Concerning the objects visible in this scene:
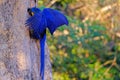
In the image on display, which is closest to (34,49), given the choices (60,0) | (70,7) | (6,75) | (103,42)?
(6,75)

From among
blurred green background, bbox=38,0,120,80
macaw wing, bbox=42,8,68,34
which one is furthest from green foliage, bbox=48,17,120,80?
macaw wing, bbox=42,8,68,34

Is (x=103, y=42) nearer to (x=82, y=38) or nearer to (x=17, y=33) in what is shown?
(x=82, y=38)

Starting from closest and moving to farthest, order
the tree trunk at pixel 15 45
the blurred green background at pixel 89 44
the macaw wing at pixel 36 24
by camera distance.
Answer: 1. the tree trunk at pixel 15 45
2. the macaw wing at pixel 36 24
3. the blurred green background at pixel 89 44

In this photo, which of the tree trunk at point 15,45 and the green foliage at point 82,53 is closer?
the tree trunk at point 15,45

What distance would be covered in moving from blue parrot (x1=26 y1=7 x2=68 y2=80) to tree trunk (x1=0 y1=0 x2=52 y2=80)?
3cm

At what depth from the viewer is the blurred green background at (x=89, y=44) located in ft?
16.2

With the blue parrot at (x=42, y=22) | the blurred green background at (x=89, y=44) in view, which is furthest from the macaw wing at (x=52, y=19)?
the blurred green background at (x=89, y=44)

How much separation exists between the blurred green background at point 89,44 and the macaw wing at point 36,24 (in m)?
2.51

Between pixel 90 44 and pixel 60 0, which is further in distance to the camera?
pixel 90 44

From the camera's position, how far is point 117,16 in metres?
5.64

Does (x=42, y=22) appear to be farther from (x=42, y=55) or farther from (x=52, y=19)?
(x=42, y=55)

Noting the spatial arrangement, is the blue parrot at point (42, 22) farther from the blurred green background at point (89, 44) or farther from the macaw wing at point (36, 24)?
the blurred green background at point (89, 44)

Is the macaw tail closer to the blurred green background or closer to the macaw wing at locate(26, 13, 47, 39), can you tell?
the macaw wing at locate(26, 13, 47, 39)

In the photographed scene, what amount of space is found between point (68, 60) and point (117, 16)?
968 mm
